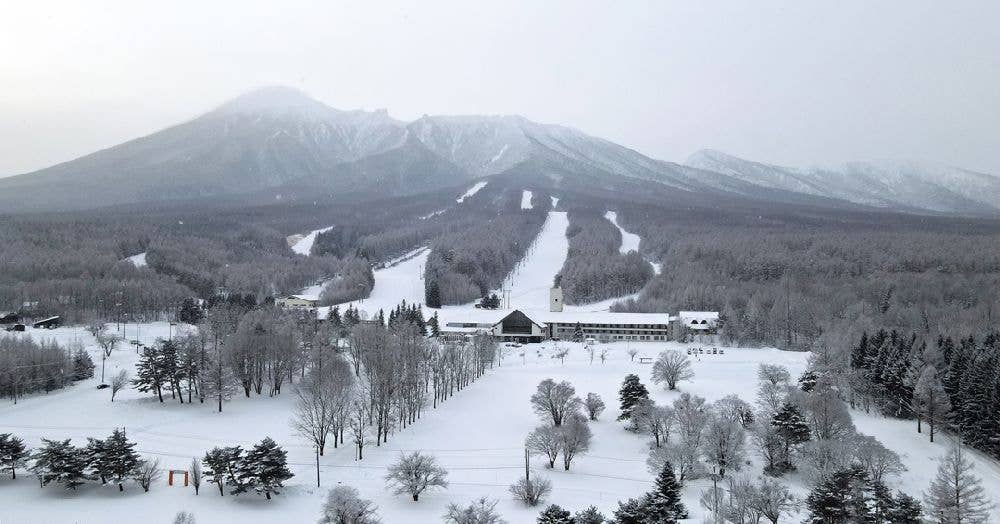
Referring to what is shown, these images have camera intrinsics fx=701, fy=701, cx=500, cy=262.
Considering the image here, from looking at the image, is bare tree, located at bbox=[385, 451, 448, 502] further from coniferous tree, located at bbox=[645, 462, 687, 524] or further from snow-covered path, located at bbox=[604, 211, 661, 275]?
snow-covered path, located at bbox=[604, 211, 661, 275]

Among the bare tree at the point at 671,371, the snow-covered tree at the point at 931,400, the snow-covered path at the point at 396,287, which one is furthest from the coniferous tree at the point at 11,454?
the snow-covered path at the point at 396,287

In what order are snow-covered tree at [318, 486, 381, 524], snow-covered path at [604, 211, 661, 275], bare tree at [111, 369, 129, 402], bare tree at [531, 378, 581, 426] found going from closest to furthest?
snow-covered tree at [318, 486, 381, 524] → bare tree at [531, 378, 581, 426] → bare tree at [111, 369, 129, 402] → snow-covered path at [604, 211, 661, 275]

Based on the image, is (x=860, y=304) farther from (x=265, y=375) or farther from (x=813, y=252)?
(x=265, y=375)

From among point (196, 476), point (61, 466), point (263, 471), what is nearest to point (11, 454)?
point (61, 466)

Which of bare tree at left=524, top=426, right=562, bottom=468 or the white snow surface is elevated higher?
the white snow surface

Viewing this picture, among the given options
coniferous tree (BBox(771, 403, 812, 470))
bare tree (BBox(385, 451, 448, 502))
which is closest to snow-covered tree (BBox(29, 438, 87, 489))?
bare tree (BBox(385, 451, 448, 502))

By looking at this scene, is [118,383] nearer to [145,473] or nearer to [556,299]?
[145,473]
